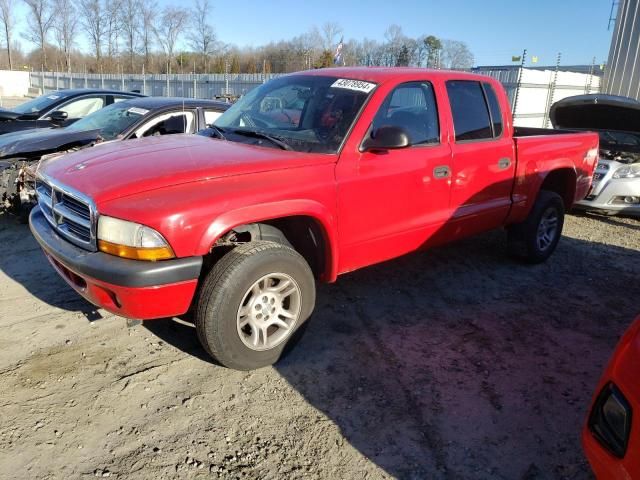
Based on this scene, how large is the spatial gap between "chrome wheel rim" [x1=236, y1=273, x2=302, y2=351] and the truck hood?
0.72 meters

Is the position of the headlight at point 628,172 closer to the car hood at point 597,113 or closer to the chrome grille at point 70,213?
the car hood at point 597,113

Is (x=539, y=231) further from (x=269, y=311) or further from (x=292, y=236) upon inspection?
(x=269, y=311)

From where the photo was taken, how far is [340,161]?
340 cm

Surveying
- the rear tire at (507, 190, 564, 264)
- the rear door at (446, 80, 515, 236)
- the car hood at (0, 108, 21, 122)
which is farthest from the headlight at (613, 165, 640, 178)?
the car hood at (0, 108, 21, 122)

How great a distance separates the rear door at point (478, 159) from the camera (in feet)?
13.8

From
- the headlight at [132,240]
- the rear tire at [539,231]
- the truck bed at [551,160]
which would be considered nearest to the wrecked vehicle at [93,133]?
the headlight at [132,240]

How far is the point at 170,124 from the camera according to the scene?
623 centimetres

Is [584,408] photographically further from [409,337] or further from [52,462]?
[52,462]

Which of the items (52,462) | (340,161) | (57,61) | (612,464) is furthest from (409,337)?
(57,61)

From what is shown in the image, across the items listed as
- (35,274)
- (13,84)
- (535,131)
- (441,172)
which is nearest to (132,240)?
(441,172)

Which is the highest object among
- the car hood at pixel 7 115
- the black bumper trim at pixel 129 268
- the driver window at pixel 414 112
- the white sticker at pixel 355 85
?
the white sticker at pixel 355 85

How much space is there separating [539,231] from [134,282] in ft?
13.9

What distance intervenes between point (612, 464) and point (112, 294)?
2460 mm

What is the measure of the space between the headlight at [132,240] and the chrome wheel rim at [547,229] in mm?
4048
